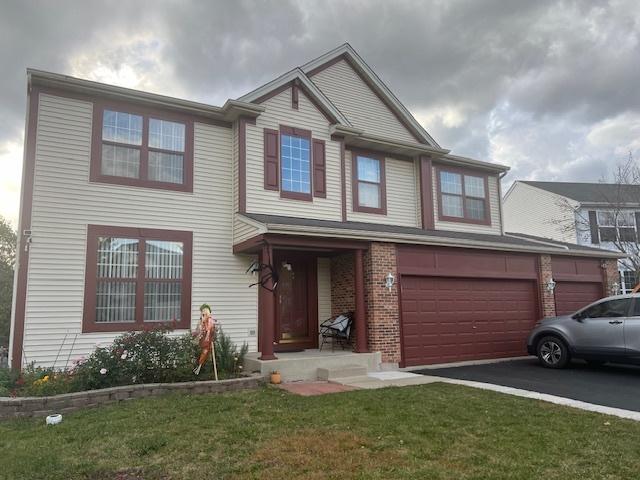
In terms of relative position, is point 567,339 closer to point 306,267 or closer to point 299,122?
point 306,267

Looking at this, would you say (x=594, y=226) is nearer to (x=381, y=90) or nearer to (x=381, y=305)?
(x=381, y=90)

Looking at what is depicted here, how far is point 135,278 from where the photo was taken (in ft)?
31.8

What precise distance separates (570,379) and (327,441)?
620 centimetres

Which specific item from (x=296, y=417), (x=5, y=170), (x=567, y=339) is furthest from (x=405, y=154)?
(x=5, y=170)

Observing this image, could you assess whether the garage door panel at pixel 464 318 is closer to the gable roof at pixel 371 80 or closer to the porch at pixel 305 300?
the porch at pixel 305 300

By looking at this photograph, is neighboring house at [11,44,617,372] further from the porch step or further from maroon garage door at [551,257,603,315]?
the porch step

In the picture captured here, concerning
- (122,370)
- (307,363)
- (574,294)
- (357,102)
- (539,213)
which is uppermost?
(357,102)

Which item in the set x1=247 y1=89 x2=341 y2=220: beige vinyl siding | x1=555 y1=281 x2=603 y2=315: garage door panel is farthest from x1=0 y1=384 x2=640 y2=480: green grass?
x1=555 y1=281 x2=603 y2=315: garage door panel

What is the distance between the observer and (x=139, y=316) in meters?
9.66

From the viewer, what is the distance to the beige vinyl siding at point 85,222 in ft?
29.3

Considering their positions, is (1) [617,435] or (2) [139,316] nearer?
(1) [617,435]

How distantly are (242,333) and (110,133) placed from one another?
518 centimetres

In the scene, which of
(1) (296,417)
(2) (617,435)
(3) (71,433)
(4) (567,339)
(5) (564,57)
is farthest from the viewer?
(5) (564,57)

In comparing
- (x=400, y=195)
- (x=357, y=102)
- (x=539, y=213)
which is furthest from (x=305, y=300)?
(x=539, y=213)
